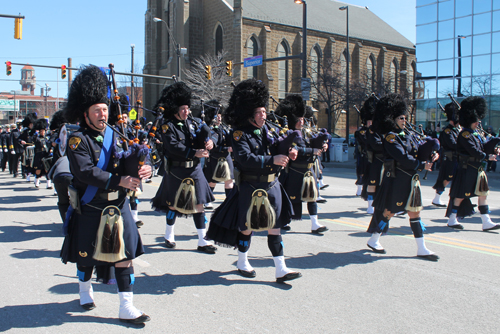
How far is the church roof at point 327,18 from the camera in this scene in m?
44.5

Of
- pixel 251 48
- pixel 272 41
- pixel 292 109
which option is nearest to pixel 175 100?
pixel 292 109

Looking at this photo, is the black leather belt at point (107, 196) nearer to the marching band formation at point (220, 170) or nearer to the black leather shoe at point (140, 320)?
the marching band formation at point (220, 170)

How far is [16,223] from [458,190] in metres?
7.80

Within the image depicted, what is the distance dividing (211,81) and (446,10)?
65.2 feet

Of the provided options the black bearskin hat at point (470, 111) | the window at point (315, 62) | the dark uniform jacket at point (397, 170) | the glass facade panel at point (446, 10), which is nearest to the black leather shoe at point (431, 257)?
the dark uniform jacket at point (397, 170)

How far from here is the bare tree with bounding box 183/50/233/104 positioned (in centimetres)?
3972

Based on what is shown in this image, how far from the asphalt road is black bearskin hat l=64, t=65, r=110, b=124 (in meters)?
1.79

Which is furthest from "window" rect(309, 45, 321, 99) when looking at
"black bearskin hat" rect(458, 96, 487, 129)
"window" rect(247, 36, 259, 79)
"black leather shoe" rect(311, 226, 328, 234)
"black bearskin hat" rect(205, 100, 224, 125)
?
"black leather shoe" rect(311, 226, 328, 234)

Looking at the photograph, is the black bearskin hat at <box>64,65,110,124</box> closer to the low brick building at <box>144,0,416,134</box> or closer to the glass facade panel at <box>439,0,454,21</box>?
the glass facade panel at <box>439,0,454,21</box>

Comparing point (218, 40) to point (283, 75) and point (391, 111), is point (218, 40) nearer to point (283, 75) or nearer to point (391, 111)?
point (283, 75)

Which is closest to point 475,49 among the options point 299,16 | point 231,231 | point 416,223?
point 299,16

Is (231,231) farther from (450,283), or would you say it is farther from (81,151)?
(450,283)

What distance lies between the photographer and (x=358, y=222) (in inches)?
317

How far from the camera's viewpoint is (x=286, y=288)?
4.62m
